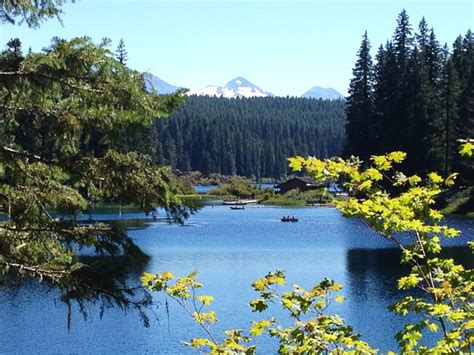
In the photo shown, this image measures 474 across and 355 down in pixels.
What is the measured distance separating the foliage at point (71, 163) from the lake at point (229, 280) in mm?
903

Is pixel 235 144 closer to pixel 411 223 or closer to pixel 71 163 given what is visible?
pixel 71 163

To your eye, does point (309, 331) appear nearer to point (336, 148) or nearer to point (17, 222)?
point (17, 222)

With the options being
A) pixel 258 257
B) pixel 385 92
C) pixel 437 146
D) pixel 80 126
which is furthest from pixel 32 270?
pixel 385 92

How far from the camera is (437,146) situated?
5400 centimetres

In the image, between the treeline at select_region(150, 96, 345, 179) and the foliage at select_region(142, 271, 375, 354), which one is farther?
the treeline at select_region(150, 96, 345, 179)

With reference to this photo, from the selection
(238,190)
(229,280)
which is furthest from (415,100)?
(229,280)

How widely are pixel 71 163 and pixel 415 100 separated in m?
57.2

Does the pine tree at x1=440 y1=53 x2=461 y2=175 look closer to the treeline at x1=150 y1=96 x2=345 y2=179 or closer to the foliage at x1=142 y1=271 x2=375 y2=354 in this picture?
the foliage at x1=142 y1=271 x2=375 y2=354

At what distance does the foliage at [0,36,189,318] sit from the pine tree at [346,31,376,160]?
2404 inches

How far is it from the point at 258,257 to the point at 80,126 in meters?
24.7

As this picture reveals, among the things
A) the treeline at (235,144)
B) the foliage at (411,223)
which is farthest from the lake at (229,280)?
the treeline at (235,144)

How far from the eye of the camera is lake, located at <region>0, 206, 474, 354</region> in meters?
16.8

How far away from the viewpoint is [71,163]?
7.22m

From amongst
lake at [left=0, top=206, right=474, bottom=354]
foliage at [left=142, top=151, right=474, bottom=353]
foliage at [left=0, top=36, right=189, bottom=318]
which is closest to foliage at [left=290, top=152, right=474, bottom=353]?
foliage at [left=142, top=151, right=474, bottom=353]
